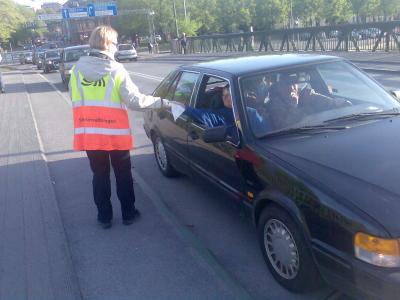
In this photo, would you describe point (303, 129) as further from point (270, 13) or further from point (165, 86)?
point (270, 13)

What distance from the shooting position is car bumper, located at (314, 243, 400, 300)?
249 cm

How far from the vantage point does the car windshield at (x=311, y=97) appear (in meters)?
3.81

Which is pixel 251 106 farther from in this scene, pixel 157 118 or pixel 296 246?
pixel 157 118

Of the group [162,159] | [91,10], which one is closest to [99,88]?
[162,159]

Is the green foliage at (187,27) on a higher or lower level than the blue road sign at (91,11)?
lower

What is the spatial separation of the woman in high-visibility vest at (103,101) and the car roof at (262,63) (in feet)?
2.55

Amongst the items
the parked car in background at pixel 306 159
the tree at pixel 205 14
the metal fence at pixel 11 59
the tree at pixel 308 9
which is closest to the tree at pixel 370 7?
the tree at pixel 308 9

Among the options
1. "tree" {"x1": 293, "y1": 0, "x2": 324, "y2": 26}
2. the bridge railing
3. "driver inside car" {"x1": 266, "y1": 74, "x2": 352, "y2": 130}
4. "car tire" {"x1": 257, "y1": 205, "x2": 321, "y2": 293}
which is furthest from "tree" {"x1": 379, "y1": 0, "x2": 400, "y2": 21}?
"car tire" {"x1": 257, "y1": 205, "x2": 321, "y2": 293}

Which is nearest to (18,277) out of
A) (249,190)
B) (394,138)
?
(249,190)

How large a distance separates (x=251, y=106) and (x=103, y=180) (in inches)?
68.0

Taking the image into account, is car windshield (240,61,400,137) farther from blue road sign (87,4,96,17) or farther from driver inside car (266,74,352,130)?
blue road sign (87,4,96,17)

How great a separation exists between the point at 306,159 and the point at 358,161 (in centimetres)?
34

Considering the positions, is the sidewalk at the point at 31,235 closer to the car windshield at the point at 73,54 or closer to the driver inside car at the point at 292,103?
the driver inside car at the point at 292,103

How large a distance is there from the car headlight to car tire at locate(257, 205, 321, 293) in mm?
450
